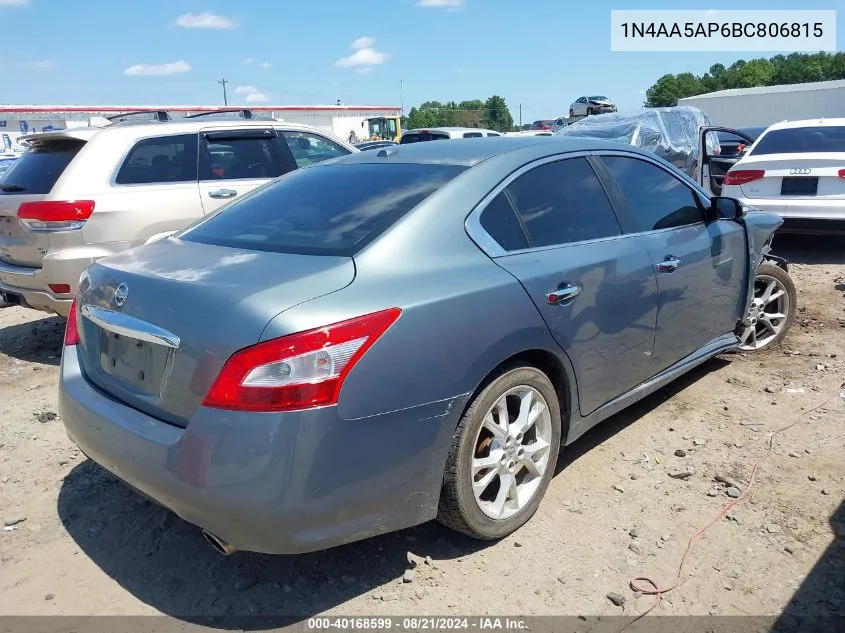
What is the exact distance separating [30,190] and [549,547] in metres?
4.68

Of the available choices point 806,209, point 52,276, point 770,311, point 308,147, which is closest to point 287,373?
point 52,276

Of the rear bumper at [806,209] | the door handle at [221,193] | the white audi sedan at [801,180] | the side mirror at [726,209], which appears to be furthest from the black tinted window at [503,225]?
the white audi sedan at [801,180]

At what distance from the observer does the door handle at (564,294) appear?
9.37 ft

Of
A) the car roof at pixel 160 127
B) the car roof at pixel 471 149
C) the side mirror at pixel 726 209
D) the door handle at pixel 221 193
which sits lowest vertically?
the side mirror at pixel 726 209

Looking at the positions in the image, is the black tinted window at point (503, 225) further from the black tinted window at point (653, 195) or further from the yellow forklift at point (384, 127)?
the yellow forklift at point (384, 127)

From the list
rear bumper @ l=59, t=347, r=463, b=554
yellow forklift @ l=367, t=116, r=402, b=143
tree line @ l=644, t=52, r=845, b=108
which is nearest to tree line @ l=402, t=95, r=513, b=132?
tree line @ l=644, t=52, r=845, b=108

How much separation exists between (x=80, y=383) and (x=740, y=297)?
3845 millimetres

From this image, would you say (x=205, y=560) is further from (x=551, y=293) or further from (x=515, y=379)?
(x=551, y=293)

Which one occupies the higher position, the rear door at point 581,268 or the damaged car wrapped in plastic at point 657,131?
the damaged car wrapped in plastic at point 657,131

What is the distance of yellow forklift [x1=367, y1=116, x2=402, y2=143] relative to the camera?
39.6 metres

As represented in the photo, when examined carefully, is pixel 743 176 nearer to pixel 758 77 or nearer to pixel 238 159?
pixel 238 159

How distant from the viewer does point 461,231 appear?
8.93 ft

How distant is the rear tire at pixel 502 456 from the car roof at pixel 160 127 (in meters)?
4.25

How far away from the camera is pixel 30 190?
5.19m
